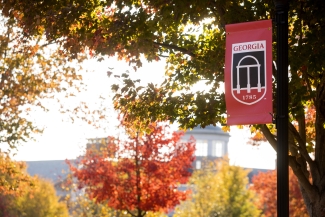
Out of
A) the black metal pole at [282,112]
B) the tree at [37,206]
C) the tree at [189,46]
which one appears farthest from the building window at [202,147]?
the black metal pole at [282,112]

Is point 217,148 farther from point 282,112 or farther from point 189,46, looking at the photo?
point 282,112

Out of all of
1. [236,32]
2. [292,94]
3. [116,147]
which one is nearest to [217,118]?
[292,94]

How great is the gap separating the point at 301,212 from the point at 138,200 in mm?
19007

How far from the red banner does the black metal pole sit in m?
0.36

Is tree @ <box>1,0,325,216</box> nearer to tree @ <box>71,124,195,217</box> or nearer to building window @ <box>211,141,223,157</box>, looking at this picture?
tree @ <box>71,124,195,217</box>

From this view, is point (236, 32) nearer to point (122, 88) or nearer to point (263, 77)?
point (263, 77)

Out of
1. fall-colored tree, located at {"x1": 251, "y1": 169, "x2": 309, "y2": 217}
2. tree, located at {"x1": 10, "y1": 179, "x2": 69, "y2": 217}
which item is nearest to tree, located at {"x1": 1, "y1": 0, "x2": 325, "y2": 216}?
fall-colored tree, located at {"x1": 251, "y1": 169, "x2": 309, "y2": 217}

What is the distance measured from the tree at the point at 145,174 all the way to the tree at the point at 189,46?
548 inches

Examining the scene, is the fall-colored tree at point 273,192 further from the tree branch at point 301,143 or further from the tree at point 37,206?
the tree branch at point 301,143

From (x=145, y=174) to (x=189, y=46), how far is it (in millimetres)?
15929

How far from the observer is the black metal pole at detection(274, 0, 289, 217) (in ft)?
26.9

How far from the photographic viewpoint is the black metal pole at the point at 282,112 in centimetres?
820

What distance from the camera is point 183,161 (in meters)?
31.5

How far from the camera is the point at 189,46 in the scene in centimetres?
1605
